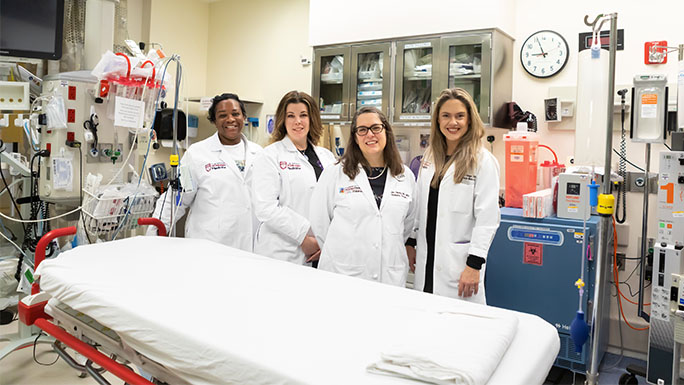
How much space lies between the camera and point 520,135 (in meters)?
3.50

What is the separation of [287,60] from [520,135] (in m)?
2.58

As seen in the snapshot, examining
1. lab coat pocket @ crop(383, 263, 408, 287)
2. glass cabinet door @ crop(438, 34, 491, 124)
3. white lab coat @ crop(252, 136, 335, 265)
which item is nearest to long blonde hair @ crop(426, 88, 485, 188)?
lab coat pocket @ crop(383, 263, 408, 287)

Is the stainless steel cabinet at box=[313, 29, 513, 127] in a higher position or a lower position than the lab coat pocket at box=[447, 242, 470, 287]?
higher

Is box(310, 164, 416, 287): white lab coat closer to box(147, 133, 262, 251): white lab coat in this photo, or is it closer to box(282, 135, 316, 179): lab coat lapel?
box(282, 135, 316, 179): lab coat lapel

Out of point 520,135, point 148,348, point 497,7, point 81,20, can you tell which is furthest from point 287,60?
point 148,348

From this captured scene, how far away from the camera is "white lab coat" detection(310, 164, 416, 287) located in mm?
2303

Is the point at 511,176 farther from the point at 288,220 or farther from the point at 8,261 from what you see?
the point at 8,261

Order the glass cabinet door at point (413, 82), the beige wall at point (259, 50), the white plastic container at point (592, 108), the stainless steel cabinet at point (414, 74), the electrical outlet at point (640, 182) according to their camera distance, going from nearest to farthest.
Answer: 1. the white plastic container at point (592, 108)
2. the electrical outlet at point (640, 182)
3. the stainless steel cabinet at point (414, 74)
4. the glass cabinet door at point (413, 82)
5. the beige wall at point (259, 50)

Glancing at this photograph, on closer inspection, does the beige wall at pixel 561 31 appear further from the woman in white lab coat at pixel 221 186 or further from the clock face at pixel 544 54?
the woman in white lab coat at pixel 221 186

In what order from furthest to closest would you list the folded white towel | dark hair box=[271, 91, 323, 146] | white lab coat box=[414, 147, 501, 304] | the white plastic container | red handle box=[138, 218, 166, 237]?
dark hair box=[271, 91, 323, 146] → red handle box=[138, 218, 166, 237] → white lab coat box=[414, 147, 501, 304] → the white plastic container → the folded white towel

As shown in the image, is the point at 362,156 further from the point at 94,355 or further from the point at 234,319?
the point at 94,355

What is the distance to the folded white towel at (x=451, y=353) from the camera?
1.15 meters

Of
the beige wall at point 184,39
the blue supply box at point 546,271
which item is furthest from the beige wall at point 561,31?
the beige wall at point 184,39

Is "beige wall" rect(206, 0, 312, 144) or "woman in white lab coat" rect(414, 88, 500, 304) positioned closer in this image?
"woman in white lab coat" rect(414, 88, 500, 304)
